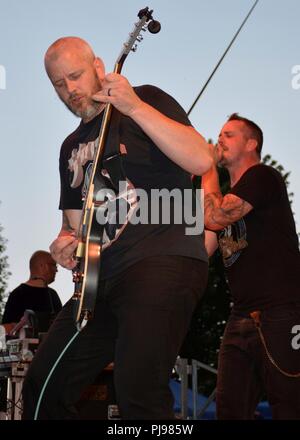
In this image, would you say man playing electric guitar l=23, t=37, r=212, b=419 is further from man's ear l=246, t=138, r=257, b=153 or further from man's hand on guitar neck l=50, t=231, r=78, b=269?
man's ear l=246, t=138, r=257, b=153

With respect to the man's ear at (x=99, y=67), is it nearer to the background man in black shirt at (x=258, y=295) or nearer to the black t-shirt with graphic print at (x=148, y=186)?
the black t-shirt with graphic print at (x=148, y=186)

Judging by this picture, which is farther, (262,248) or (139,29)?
(262,248)

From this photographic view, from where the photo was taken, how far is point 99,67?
341cm

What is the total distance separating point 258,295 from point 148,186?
1.55 m

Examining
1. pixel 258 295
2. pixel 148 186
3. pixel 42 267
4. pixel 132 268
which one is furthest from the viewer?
pixel 42 267

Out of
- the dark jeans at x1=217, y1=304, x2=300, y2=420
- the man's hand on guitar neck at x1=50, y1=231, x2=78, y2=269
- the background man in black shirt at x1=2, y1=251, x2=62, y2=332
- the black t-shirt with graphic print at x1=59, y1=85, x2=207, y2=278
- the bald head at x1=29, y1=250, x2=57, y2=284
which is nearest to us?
the black t-shirt with graphic print at x1=59, y1=85, x2=207, y2=278

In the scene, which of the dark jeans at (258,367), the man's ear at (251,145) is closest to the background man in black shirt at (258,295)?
the dark jeans at (258,367)

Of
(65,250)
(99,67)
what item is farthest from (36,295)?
(99,67)

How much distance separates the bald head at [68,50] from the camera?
10.9 ft

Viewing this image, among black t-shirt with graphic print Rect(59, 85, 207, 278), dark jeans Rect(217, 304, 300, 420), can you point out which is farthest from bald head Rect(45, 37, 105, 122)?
dark jeans Rect(217, 304, 300, 420)

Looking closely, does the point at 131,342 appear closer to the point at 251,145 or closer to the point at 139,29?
the point at 139,29

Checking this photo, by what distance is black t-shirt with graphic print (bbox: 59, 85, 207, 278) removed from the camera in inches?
120

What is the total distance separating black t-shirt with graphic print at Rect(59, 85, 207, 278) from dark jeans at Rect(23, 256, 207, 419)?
50 millimetres
